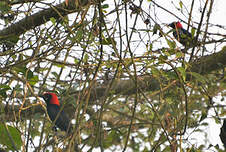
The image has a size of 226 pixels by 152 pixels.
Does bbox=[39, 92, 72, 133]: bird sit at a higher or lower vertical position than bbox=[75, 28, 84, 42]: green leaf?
lower

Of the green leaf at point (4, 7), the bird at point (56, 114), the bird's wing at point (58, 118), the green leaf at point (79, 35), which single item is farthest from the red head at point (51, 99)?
the green leaf at point (79, 35)

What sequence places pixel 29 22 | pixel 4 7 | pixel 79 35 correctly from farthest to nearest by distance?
pixel 29 22
pixel 4 7
pixel 79 35

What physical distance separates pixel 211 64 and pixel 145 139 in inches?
87.4

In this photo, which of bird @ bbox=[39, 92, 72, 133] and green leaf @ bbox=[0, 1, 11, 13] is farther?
bird @ bbox=[39, 92, 72, 133]

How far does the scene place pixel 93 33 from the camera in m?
2.43

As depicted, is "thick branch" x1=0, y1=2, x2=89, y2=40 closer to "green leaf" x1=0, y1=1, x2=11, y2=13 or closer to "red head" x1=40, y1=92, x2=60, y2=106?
"green leaf" x1=0, y1=1, x2=11, y2=13

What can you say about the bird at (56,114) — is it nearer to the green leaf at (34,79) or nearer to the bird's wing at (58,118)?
the bird's wing at (58,118)

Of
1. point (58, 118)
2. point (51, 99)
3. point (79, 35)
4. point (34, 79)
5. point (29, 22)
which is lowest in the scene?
point (58, 118)

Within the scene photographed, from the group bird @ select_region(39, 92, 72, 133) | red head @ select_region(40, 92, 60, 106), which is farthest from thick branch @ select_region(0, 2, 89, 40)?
red head @ select_region(40, 92, 60, 106)

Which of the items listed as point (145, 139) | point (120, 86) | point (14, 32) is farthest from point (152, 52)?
point (145, 139)

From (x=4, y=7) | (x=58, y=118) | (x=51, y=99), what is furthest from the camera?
(x=51, y=99)

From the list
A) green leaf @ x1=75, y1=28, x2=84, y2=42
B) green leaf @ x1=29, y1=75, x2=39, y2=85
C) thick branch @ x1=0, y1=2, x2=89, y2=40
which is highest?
thick branch @ x1=0, y1=2, x2=89, y2=40

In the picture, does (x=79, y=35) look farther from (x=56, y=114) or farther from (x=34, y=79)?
(x=56, y=114)

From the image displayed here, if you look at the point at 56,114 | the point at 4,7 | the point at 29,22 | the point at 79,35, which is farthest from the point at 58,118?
the point at 79,35
